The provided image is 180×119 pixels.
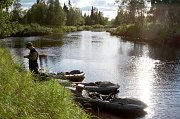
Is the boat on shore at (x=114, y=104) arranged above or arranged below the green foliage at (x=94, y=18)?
below

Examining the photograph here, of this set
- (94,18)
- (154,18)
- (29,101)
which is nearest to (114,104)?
(29,101)

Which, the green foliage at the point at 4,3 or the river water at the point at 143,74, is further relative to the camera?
the green foliage at the point at 4,3

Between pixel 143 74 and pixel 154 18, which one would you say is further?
pixel 154 18

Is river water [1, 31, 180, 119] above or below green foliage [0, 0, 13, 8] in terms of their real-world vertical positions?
below

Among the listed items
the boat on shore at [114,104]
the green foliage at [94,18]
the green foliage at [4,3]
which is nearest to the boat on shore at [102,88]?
the boat on shore at [114,104]

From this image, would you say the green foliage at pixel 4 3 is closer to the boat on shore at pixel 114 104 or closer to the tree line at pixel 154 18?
the boat on shore at pixel 114 104

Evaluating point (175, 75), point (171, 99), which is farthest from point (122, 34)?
point (171, 99)

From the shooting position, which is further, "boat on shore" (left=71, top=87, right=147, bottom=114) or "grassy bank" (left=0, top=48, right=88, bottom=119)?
"boat on shore" (left=71, top=87, right=147, bottom=114)

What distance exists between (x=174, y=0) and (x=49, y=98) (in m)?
64.4

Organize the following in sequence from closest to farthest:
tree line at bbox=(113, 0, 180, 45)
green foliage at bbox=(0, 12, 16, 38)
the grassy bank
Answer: the grassy bank, green foliage at bbox=(0, 12, 16, 38), tree line at bbox=(113, 0, 180, 45)

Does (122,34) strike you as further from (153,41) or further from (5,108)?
(5,108)

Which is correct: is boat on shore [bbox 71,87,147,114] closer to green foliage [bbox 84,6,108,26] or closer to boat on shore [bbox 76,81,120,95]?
boat on shore [bbox 76,81,120,95]

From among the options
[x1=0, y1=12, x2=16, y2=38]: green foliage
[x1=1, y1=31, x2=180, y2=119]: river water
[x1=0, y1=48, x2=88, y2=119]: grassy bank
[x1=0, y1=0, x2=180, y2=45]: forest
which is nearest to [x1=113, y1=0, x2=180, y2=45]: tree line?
[x1=0, y1=0, x2=180, y2=45]: forest

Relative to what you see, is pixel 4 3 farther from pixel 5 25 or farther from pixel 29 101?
pixel 29 101
